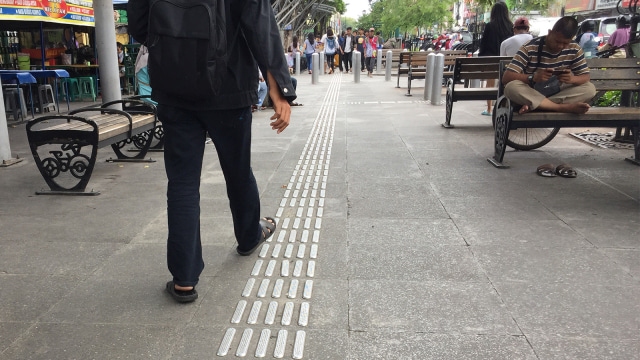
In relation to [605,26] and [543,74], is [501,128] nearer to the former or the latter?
[543,74]

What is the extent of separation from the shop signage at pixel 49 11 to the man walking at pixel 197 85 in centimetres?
937

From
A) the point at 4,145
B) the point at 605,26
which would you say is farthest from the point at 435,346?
the point at 605,26

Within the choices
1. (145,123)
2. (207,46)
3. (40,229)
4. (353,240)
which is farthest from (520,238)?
(145,123)

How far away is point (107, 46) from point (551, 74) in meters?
5.46

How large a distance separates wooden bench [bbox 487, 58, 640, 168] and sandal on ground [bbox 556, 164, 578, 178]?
0.43 metres

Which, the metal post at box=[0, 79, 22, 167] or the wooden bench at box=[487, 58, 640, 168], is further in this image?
the metal post at box=[0, 79, 22, 167]

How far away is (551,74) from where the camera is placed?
5281 millimetres

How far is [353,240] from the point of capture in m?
3.63

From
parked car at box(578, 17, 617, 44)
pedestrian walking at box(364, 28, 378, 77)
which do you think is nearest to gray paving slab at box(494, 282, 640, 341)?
pedestrian walking at box(364, 28, 378, 77)

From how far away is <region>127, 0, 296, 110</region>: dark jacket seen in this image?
2.55 metres

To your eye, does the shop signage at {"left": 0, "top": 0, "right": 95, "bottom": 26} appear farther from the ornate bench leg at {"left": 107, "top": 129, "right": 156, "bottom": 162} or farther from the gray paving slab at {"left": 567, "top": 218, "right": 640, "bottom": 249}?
the gray paving slab at {"left": 567, "top": 218, "right": 640, "bottom": 249}

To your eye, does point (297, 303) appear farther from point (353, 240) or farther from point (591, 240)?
point (591, 240)

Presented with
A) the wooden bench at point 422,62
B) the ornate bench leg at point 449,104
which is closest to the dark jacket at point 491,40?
the ornate bench leg at point 449,104

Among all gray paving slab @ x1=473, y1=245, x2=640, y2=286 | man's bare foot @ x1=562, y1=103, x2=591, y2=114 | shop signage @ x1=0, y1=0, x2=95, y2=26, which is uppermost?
shop signage @ x1=0, y1=0, x2=95, y2=26
